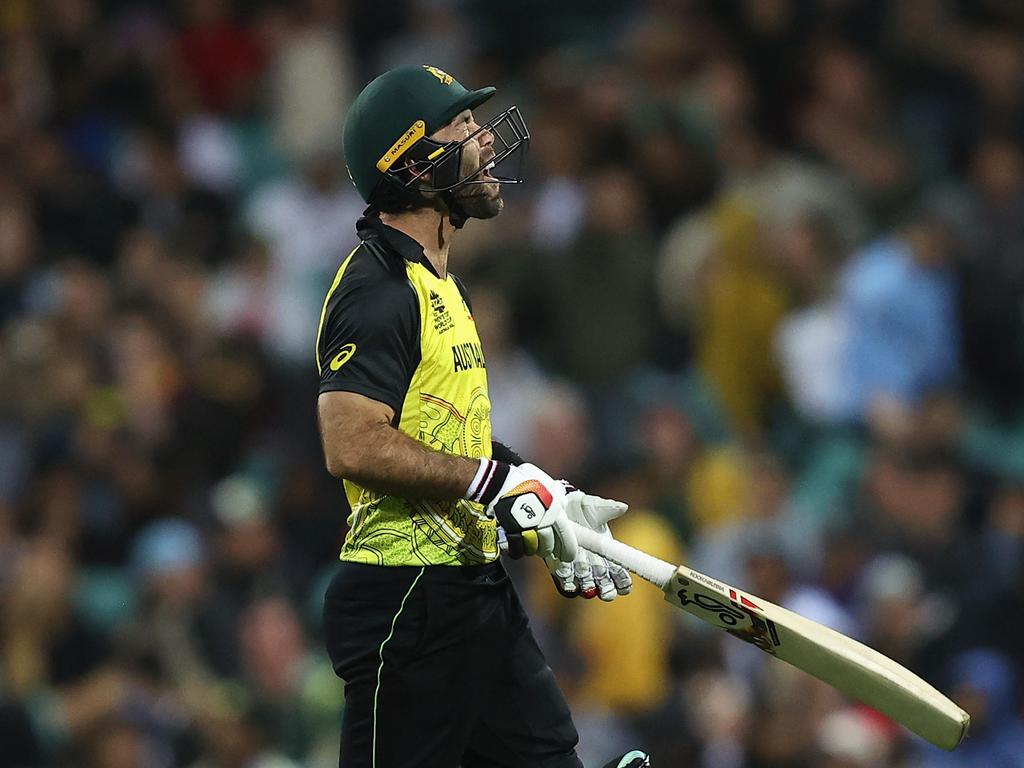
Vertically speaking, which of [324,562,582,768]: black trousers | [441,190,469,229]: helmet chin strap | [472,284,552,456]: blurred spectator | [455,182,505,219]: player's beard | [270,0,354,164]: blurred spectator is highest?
[270,0,354,164]: blurred spectator

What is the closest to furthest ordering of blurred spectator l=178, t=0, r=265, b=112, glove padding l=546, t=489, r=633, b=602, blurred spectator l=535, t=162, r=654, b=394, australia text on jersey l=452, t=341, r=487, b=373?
australia text on jersey l=452, t=341, r=487, b=373 → glove padding l=546, t=489, r=633, b=602 → blurred spectator l=535, t=162, r=654, b=394 → blurred spectator l=178, t=0, r=265, b=112

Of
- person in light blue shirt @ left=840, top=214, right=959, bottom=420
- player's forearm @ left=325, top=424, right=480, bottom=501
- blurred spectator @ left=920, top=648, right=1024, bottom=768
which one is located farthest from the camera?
person in light blue shirt @ left=840, top=214, right=959, bottom=420

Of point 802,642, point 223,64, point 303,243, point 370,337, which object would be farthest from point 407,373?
point 223,64

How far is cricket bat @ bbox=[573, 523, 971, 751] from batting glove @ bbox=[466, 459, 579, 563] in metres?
0.12

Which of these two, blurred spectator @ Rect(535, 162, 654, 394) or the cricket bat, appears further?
blurred spectator @ Rect(535, 162, 654, 394)

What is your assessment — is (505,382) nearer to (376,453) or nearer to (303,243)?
(303,243)

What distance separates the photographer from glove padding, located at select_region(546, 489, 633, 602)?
5113mm

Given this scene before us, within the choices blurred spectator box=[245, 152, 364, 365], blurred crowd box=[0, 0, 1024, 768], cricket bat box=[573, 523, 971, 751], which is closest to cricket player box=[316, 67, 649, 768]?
cricket bat box=[573, 523, 971, 751]

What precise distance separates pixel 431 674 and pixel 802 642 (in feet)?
3.23

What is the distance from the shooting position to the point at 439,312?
500 centimetres

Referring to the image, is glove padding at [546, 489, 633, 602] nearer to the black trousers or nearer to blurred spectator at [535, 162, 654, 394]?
the black trousers

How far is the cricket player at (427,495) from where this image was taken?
4.79 metres

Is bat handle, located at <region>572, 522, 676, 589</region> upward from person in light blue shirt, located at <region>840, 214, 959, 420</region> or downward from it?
downward

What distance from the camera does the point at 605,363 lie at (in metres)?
10.7
